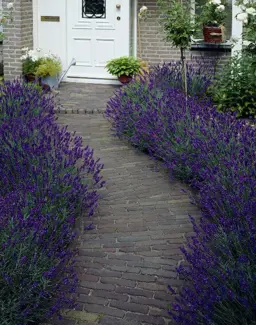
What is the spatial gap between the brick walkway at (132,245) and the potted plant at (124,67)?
13.9 ft

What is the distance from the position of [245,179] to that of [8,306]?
95.7 inches

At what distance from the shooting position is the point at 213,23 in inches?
479

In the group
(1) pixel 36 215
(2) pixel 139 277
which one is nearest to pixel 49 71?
(1) pixel 36 215

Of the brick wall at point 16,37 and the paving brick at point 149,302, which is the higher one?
the brick wall at point 16,37

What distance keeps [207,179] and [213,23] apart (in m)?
6.07

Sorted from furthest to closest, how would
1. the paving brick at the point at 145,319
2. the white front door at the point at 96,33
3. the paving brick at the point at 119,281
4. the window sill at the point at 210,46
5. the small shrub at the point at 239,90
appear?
1. the white front door at the point at 96,33
2. the window sill at the point at 210,46
3. the small shrub at the point at 239,90
4. the paving brick at the point at 119,281
5. the paving brick at the point at 145,319

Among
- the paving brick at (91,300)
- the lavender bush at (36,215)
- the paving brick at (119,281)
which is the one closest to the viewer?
the lavender bush at (36,215)

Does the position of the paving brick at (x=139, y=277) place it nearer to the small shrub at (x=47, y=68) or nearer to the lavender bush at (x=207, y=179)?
the lavender bush at (x=207, y=179)

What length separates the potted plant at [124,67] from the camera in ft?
41.6

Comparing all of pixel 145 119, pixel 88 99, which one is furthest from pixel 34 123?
pixel 88 99

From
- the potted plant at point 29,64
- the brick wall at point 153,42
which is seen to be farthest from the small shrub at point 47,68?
the brick wall at point 153,42

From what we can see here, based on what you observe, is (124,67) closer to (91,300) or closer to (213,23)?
(213,23)

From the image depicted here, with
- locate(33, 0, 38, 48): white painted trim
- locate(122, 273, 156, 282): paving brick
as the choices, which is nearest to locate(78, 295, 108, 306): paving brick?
locate(122, 273, 156, 282): paving brick

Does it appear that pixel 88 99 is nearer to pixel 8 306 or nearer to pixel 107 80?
pixel 107 80
